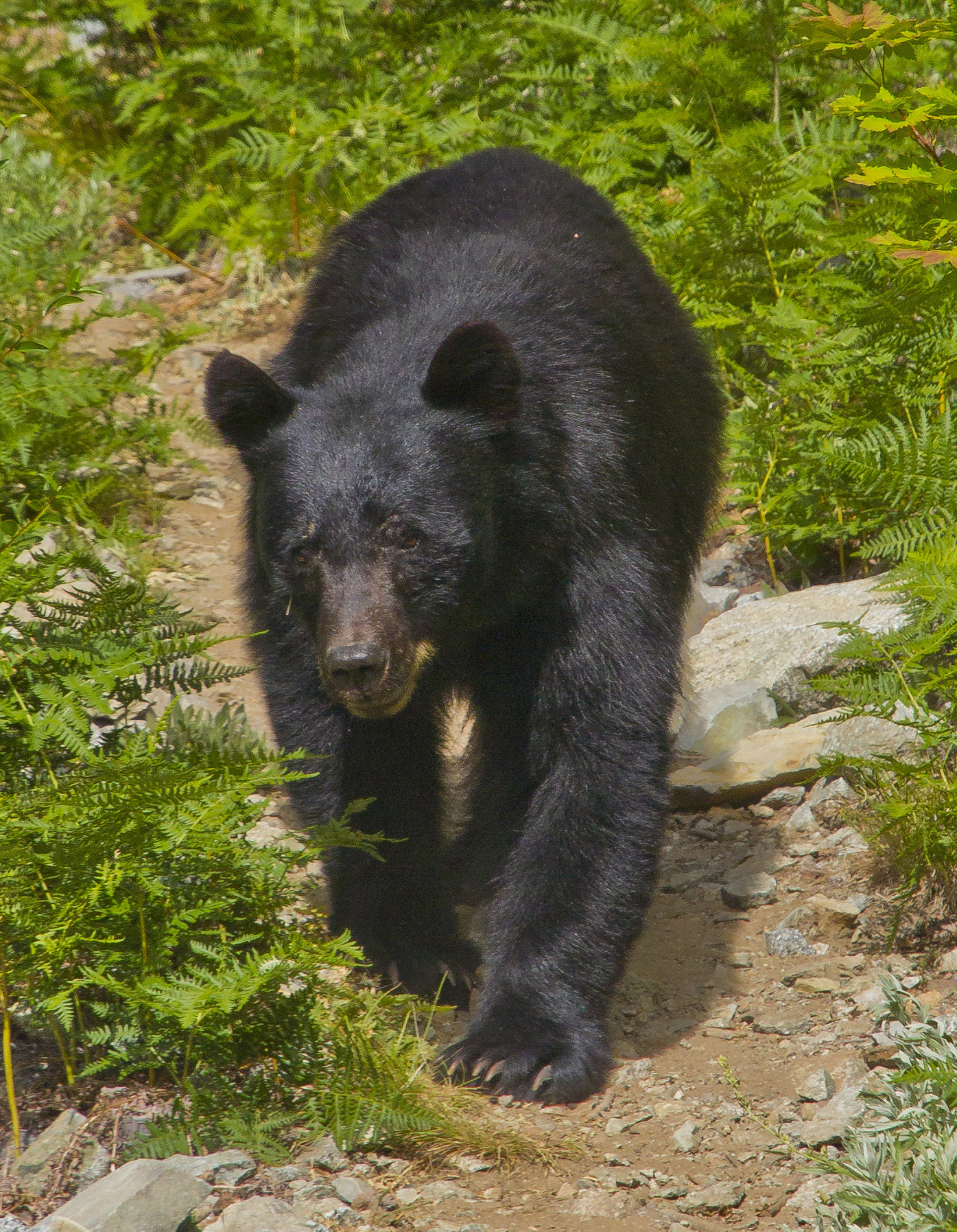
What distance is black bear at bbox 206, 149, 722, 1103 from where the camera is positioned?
3.63m

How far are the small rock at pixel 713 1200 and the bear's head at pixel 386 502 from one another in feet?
4.69

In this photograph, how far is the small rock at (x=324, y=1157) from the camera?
9.70 feet

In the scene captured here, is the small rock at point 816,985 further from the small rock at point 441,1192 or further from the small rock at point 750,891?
the small rock at point 441,1192

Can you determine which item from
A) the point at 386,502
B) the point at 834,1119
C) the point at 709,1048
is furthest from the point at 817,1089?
the point at 386,502

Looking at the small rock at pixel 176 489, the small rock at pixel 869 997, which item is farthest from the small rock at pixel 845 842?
the small rock at pixel 176 489

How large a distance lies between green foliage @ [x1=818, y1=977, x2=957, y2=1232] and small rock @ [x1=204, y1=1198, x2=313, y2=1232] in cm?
104

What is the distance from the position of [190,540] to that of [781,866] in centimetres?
350

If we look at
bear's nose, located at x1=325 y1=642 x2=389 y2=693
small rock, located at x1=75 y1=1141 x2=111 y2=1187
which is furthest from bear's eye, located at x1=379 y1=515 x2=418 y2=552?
small rock, located at x1=75 y1=1141 x2=111 y2=1187

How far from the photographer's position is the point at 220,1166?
283 cm

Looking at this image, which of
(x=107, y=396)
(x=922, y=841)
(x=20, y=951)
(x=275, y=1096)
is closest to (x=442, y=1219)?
(x=275, y=1096)

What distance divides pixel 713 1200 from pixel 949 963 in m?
1.19

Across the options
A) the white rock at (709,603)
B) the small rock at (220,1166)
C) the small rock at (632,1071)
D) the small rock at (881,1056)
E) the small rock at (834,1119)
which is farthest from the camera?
the white rock at (709,603)

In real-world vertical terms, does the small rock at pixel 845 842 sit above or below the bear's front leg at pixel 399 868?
below

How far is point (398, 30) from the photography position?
28.5 ft
